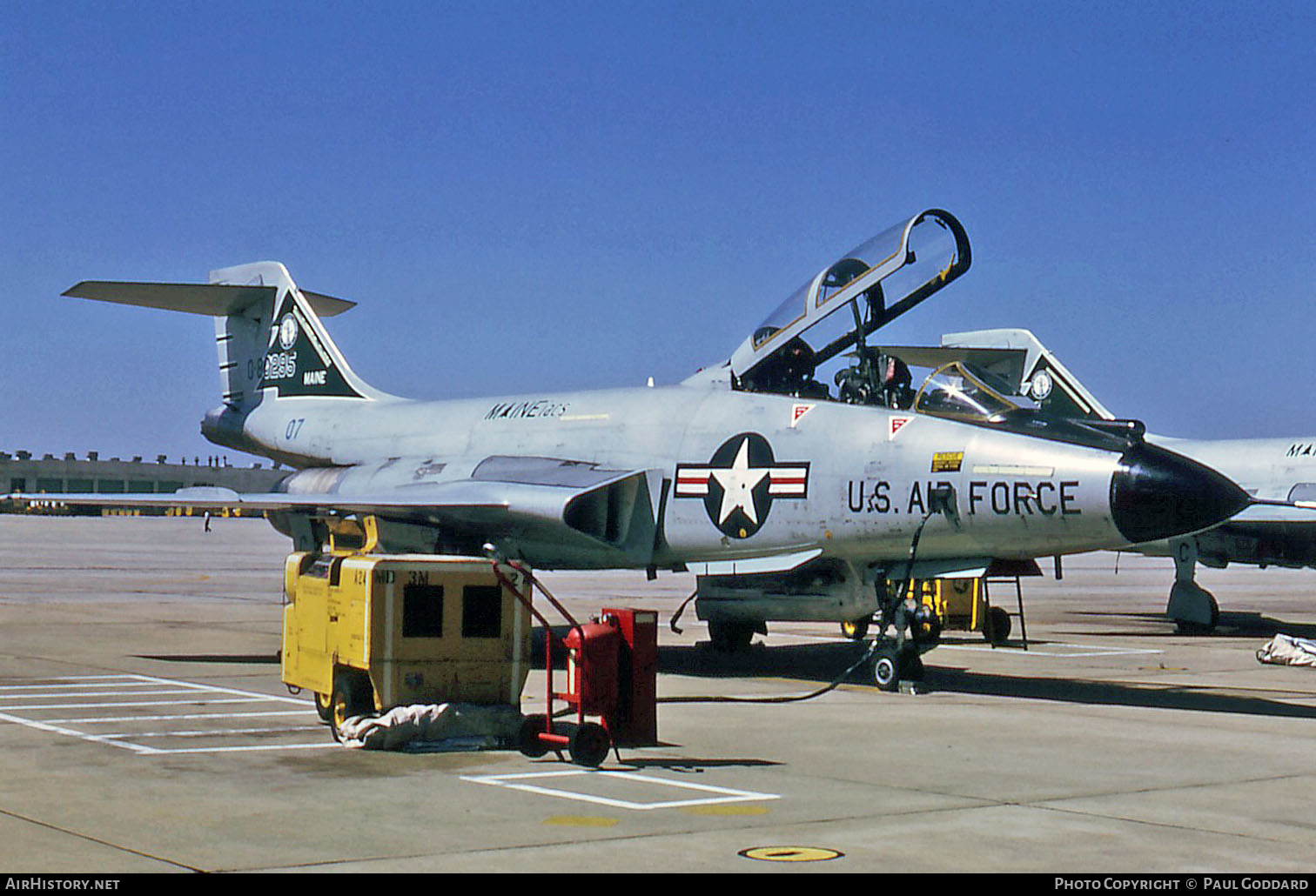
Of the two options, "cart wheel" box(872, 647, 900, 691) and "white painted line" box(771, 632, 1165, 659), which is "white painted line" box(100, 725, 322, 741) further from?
"white painted line" box(771, 632, 1165, 659)

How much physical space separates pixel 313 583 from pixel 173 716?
1509 mm

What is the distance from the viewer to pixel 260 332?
21.5 m

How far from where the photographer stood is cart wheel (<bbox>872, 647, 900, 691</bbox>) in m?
13.2

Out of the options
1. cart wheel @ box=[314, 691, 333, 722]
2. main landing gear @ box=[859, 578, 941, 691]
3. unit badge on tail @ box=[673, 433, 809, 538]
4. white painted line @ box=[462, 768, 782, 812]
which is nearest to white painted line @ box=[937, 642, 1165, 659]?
main landing gear @ box=[859, 578, 941, 691]

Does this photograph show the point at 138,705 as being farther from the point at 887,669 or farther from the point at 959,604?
the point at 959,604

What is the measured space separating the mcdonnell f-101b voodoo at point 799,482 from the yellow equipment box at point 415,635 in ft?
10.3

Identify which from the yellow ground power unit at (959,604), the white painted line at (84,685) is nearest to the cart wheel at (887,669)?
the white painted line at (84,685)

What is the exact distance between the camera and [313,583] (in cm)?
1059

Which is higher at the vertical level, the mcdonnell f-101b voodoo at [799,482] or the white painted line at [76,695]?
the mcdonnell f-101b voodoo at [799,482]

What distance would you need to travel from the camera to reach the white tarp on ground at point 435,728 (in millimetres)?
9406

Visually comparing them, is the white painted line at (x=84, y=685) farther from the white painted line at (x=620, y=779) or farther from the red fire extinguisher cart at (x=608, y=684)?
the white painted line at (x=620, y=779)

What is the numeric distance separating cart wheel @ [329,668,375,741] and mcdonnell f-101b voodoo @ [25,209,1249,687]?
3.22 meters

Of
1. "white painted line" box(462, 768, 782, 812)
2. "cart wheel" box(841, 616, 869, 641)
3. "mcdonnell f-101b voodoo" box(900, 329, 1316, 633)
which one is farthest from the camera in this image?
"mcdonnell f-101b voodoo" box(900, 329, 1316, 633)
